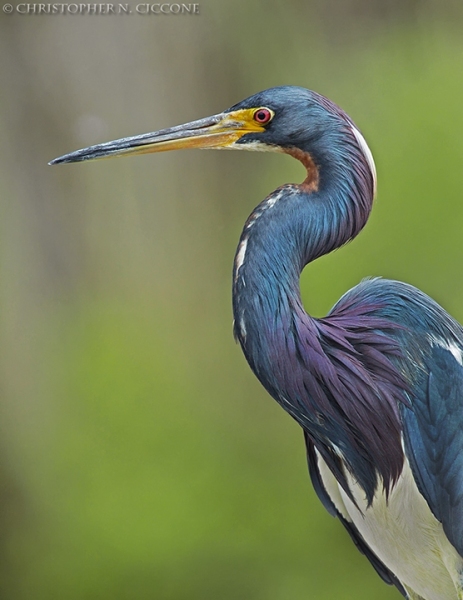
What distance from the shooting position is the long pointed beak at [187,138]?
121cm

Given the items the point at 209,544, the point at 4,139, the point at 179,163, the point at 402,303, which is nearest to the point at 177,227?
the point at 179,163

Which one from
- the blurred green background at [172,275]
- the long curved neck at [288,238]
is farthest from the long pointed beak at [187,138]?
the blurred green background at [172,275]

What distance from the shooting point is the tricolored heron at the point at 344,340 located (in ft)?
3.75

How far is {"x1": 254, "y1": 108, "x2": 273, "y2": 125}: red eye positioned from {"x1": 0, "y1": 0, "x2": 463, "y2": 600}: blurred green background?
1025 mm

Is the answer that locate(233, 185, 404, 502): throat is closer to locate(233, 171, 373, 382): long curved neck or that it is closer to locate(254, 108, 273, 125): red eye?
locate(233, 171, 373, 382): long curved neck

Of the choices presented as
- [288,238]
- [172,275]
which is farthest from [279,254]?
[172,275]

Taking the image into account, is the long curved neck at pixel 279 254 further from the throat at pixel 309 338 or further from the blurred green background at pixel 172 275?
the blurred green background at pixel 172 275

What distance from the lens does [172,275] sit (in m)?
2.33

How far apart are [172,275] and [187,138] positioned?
112 cm

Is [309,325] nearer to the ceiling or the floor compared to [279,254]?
nearer to the floor

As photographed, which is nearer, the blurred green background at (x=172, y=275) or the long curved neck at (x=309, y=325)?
the long curved neck at (x=309, y=325)

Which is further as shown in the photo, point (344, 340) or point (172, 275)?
point (172, 275)

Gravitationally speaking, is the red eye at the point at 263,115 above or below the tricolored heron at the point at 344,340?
above

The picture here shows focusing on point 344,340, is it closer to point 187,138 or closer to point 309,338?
point 309,338
